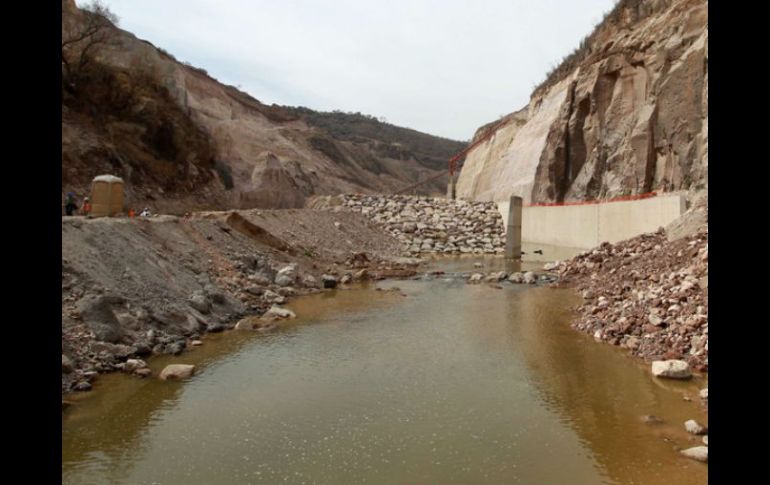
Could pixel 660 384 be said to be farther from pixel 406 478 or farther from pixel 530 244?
pixel 530 244

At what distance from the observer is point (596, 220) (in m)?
20.6

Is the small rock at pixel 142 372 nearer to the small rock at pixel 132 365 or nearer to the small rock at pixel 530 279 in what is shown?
the small rock at pixel 132 365

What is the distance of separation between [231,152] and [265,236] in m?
16.0

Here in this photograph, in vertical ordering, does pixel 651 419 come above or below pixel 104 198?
below

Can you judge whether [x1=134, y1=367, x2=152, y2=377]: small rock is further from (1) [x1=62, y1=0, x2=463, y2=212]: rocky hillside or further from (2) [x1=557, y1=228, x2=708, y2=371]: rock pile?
(1) [x1=62, y1=0, x2=463, y2=212]: rocky hillside

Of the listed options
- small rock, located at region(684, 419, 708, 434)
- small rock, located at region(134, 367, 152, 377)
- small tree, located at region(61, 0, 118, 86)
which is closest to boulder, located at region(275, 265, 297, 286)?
small rock, located at region(134, 367, 152, 377)

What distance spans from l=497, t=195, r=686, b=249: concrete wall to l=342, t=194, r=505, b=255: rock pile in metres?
2.19

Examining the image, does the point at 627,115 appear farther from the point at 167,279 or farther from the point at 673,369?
the point at 167,279

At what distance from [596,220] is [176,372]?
1778cm

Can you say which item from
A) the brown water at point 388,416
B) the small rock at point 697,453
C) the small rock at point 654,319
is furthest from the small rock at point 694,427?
the small rock at point 654,319

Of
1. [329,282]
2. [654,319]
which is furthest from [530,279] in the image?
[654,319]

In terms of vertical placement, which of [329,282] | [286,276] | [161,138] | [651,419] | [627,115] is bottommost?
[651,419]

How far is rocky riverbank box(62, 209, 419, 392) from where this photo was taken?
295 inches
